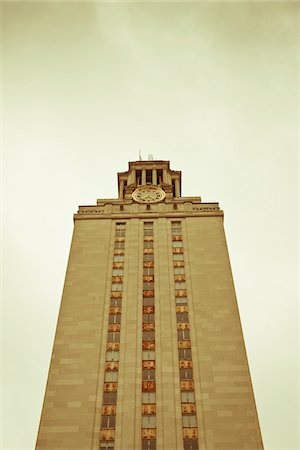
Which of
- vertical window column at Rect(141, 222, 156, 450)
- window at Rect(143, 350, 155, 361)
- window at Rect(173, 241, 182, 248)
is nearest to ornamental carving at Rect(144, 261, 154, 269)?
vertical window column at Rect(141, 222, 156, 450)

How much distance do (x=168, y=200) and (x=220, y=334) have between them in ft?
92.7

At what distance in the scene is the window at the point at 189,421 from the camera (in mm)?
47219

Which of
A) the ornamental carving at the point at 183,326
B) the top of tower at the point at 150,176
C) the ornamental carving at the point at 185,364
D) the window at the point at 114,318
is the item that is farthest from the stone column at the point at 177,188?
the ornamental carving at the point at 185,364

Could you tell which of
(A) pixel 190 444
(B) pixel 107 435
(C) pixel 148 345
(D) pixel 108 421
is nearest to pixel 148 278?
(C) pixel 148 345

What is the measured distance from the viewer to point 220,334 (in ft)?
181

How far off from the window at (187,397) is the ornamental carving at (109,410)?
6.66 meters

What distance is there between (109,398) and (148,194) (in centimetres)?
3870

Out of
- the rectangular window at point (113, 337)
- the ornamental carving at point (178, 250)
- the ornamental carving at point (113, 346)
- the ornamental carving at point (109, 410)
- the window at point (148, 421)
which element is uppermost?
the ornamental carving at point (178, 250)

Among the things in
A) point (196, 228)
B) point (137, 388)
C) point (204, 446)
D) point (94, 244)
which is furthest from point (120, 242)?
point (204, 446)

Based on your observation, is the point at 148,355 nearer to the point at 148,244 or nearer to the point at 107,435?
the point at 107,435

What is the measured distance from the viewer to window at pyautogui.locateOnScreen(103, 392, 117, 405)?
4909 cm

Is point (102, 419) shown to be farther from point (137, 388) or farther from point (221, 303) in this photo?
point (221, 303)

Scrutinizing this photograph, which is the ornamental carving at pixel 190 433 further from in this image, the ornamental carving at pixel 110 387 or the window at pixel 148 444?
the ornamental carving at pixel 110 387

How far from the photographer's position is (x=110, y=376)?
51.5 m
